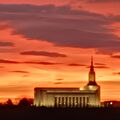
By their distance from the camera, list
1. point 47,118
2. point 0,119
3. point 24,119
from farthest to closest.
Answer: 1. point 47,118
2. point 24,119
3. point 0,119

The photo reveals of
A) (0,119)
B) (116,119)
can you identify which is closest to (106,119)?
(116,119)

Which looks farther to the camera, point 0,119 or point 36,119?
point 36,119

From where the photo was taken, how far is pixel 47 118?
146 meters

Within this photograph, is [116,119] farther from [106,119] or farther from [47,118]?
[47,118]

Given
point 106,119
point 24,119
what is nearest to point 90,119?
point 106,119

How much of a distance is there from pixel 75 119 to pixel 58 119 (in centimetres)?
371

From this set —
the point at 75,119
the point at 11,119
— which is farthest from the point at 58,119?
the point at 11,119

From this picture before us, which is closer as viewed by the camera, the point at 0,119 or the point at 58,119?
the point at 0,119

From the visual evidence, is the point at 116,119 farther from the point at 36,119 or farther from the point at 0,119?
the point at 0,119

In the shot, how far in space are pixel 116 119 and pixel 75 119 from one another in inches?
296

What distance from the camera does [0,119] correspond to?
4968 inches

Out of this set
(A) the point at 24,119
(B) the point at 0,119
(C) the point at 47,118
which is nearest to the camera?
(B) the point at 0,119

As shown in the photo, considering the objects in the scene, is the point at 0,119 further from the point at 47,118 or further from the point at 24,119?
the point at 47,118

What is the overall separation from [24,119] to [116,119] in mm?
16842
